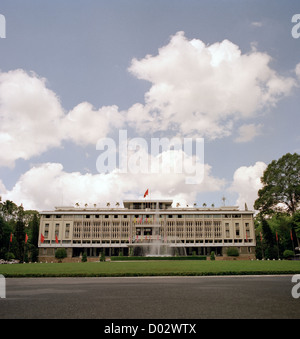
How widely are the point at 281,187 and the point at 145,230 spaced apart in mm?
52416

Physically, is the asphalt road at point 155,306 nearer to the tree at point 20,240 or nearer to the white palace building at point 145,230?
the tree at point 20,240

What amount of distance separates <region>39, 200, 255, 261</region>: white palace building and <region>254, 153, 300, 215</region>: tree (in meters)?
40.2

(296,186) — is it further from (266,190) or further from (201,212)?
(201,212)

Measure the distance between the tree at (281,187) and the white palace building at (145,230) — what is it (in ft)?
132

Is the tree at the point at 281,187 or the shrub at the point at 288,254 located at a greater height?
the tree at the point at 281,187

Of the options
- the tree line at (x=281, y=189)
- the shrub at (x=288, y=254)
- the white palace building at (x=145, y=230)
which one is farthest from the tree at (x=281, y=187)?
the white palace building at (x=145, y=230)

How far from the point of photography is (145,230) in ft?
330

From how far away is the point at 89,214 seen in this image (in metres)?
99.2

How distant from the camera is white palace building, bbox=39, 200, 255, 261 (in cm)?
9625

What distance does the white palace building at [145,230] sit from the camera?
96.2 metres
